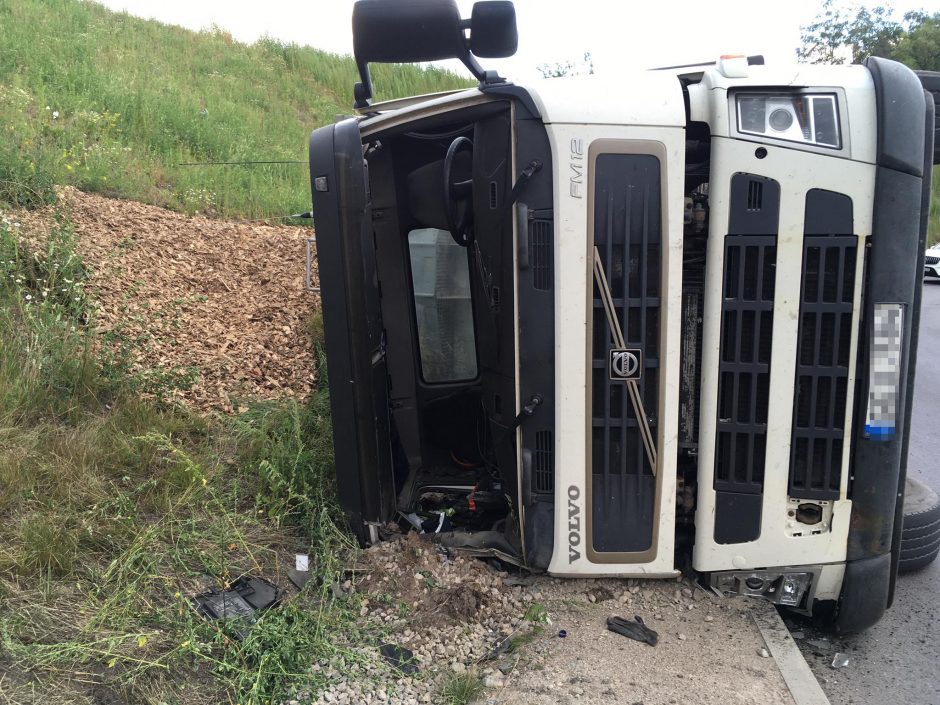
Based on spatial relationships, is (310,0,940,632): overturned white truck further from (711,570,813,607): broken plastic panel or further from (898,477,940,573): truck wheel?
(898,477,940,573): truck wheel

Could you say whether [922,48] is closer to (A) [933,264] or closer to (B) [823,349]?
(A) [933,264]

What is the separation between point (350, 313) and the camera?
9.96ft

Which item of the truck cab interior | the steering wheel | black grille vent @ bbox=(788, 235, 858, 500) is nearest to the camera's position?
black grille vent @ bbox=(788, 235, 858, 500)

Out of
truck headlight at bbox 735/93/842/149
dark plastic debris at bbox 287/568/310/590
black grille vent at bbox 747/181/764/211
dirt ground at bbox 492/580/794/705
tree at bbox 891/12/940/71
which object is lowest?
dirt ground at bbox 492/580/794/705

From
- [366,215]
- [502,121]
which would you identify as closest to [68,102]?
[366,215]

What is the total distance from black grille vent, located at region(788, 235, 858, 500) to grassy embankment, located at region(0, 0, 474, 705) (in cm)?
183

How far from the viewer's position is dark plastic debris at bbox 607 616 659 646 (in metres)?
2.80

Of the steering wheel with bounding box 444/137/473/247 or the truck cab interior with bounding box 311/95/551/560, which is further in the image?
the steering wheel with bounding box 444/137/473/247

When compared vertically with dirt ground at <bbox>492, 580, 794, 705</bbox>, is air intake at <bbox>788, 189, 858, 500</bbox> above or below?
above

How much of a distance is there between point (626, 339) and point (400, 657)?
56.3 inches

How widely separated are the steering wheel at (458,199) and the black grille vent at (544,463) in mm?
1077

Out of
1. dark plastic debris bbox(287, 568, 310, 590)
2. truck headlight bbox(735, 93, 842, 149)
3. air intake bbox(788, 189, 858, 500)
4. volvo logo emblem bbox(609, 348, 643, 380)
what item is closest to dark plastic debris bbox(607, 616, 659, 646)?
air intake bbox(788, 189, 858, 500)

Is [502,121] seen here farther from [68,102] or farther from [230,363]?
[68,102]

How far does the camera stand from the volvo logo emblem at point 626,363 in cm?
278
